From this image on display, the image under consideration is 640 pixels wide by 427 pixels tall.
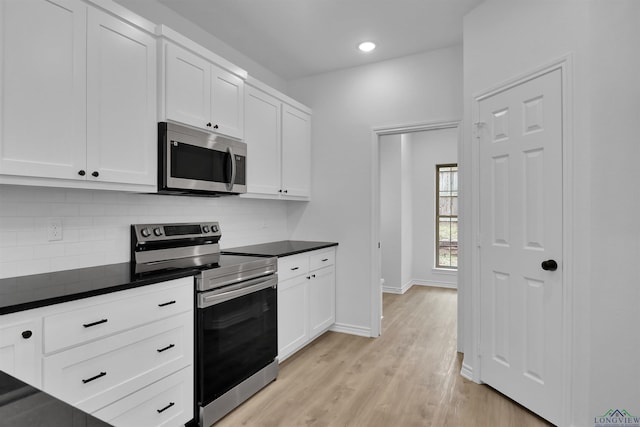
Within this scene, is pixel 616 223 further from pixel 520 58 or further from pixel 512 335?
pixel 520 58

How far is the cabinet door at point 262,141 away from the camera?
309cm

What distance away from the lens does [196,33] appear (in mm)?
2961

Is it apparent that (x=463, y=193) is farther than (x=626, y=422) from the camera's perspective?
Yes

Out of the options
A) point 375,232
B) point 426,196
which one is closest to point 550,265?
point 375,232

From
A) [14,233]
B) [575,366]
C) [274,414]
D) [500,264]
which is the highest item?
[14,233]

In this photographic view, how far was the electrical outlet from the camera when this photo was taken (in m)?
1.97

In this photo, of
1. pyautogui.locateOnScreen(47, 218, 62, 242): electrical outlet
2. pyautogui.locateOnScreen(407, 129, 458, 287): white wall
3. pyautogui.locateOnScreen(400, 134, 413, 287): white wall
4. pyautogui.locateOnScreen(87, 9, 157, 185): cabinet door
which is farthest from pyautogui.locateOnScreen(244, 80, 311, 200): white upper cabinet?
pyautogui.locateOnScreen(407, 129, 458, 287): white wall

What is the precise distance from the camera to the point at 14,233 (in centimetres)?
183

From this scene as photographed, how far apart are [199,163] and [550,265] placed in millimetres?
2342

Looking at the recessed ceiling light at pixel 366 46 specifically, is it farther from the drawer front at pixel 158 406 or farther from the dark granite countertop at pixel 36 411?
the dark granite countertop at pixel 36 411

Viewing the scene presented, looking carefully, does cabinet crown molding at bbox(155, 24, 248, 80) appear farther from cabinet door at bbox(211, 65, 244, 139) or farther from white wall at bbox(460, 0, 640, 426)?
white wall at bbox(460, 0, 640, 426)

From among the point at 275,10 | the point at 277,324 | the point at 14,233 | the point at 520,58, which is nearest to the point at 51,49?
the point at 14,233

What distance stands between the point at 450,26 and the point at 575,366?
2.66 m

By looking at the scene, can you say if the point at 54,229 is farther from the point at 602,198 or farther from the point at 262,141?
the point at 602,198
